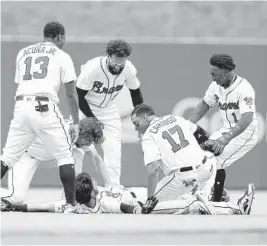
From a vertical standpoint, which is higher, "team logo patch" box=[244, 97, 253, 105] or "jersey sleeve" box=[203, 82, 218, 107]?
"jersey sleeve" box=[203, 82, 218, 107]

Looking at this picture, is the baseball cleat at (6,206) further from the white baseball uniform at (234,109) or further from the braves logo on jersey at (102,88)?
the white baseball uniform at (234,109)

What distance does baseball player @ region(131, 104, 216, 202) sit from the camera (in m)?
8.19

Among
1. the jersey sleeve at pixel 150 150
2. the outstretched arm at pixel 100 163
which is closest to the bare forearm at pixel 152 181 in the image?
the jersey sleeve at pixel 150 150

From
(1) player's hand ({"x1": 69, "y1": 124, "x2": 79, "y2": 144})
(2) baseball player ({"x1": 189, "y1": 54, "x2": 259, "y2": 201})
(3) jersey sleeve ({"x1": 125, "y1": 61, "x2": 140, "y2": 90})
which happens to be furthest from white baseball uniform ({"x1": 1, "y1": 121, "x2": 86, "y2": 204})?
(2) baseball player ({"x1": 189, "y1": 54, "x2": 259, "y2": 201})

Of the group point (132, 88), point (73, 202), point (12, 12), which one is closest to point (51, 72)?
point (73, 202)

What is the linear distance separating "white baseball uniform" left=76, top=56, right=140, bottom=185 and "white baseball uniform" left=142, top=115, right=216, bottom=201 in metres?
1.37

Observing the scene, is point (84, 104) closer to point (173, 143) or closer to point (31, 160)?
point (31, 160)

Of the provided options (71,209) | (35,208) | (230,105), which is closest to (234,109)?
(230,105)

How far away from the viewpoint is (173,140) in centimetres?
827

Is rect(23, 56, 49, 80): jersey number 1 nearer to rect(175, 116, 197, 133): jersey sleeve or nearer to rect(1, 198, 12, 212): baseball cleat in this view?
rect(1, 198, 12, 212): baseball cleat

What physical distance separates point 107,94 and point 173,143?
6.07ft

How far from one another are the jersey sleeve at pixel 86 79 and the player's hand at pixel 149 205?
2.16m

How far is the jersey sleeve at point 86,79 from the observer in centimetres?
973

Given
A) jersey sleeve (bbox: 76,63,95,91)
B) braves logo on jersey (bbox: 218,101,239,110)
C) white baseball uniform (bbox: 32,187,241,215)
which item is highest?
jersey sleeve (bbox: 76,63,95,91)
